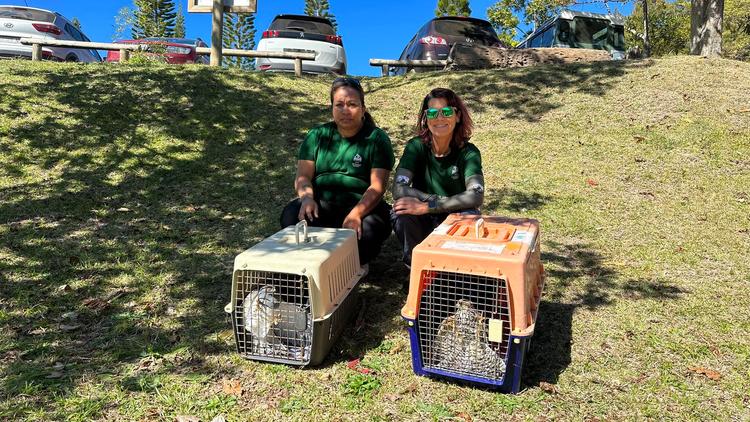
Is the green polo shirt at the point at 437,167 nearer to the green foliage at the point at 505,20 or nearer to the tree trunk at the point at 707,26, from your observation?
the tree trunk at the point at 707,26

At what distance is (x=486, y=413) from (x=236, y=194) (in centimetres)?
362

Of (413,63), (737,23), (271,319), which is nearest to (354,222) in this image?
(271,319)

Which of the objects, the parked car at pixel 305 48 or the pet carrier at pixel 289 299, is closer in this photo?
the pet carrier at pixel 289 299

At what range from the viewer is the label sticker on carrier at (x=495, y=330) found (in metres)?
2.19

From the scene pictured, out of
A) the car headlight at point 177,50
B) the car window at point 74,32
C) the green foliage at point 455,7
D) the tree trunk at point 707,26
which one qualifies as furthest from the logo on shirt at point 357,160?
the green foliage at point 455,7

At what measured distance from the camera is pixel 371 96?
26.5 ft

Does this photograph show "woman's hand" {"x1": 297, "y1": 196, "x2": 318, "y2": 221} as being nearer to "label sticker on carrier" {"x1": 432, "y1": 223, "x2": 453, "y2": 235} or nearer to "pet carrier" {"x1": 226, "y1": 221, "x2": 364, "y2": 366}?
"pet carrier" {"x1": 226, "y1": 221, "x2": 364, "y2": 366}

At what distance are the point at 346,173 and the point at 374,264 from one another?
2.91 feet

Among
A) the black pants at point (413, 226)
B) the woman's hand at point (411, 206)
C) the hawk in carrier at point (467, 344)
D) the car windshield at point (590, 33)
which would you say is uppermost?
the car windshield at point (590, 33)

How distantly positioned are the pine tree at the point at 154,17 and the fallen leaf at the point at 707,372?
42530mm

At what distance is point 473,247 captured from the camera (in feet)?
7.45

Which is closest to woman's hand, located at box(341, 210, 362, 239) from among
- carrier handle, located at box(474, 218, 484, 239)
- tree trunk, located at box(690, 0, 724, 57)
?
carrier handle, located at box(474, 218, 484, 239)

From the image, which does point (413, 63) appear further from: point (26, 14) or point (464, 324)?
point (26, 14)

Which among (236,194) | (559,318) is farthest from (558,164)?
(236,194)
